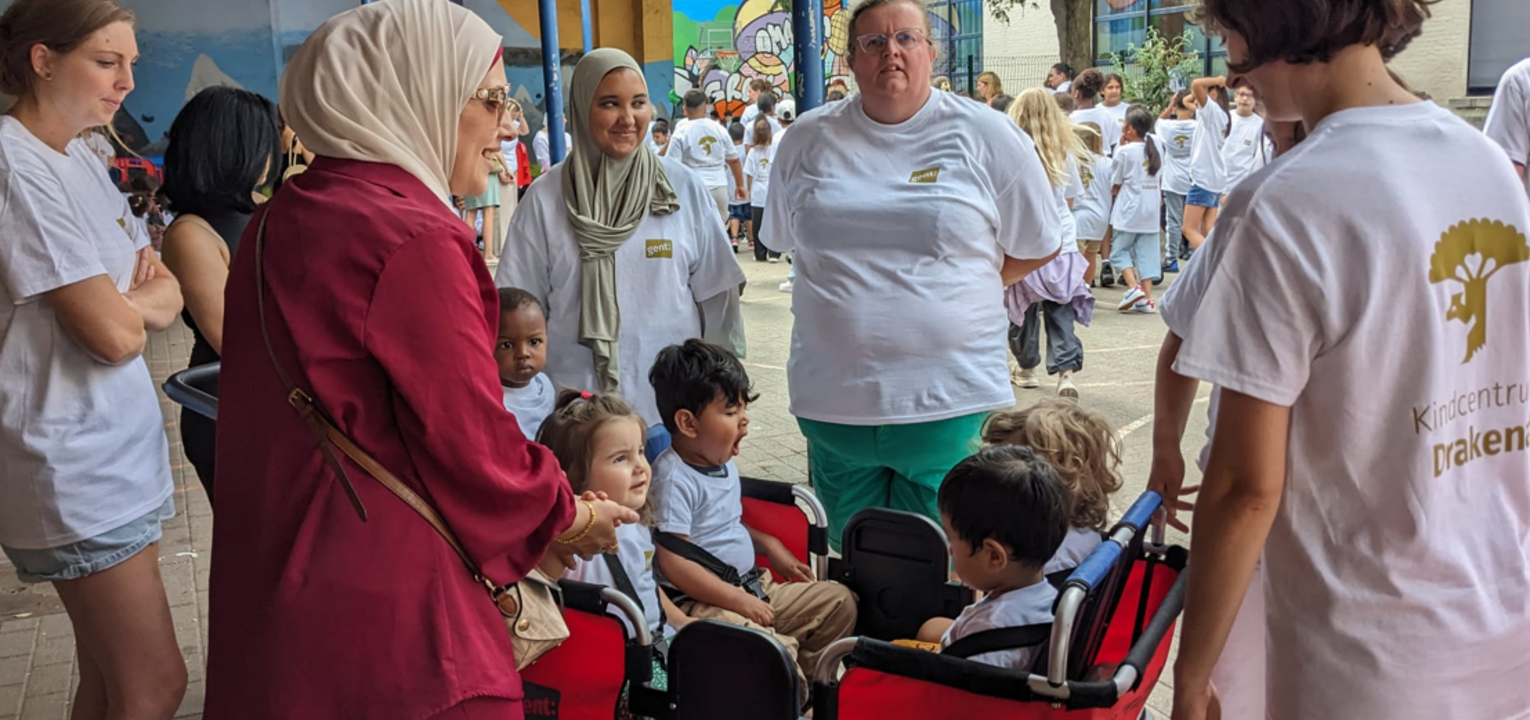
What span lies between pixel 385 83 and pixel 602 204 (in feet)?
6.51

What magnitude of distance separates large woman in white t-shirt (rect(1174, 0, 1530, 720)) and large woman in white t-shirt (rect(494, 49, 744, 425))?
91.5 inches

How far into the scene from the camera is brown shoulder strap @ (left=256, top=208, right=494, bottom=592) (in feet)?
5.59

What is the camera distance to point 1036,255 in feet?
11.5

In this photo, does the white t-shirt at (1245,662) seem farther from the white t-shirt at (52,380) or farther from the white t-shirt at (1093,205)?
the white t-shirt at (1093,205)

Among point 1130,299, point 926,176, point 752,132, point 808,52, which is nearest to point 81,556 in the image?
point 926,176

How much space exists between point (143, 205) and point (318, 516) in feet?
6.99

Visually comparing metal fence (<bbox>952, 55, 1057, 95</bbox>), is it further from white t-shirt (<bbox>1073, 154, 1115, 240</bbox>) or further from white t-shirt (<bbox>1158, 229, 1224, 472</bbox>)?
white t-shirt (<bbox>1158, 229, 1224, 472</bbox>)

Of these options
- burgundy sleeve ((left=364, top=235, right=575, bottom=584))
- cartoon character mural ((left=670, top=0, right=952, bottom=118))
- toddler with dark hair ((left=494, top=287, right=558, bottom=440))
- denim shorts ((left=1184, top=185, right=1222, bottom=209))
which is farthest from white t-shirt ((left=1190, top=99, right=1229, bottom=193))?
cartoon character mural ((left=670, top=0, right=952, bottom=118))

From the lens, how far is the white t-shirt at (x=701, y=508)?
3.10m

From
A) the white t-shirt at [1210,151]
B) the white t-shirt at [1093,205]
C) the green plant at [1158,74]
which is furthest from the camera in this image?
the green plant at [1158,74]

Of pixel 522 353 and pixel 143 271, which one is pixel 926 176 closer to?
pixel 522 353

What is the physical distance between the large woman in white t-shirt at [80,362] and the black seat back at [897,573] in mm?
1658

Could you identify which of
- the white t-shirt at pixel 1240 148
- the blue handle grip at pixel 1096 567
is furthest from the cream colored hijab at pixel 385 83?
the white t-shirt at pixel 1240 148

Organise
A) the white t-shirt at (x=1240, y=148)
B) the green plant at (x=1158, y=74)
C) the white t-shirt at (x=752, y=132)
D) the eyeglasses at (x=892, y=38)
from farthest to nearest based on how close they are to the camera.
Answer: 1. the green plant at (x=1158, y=74)
2. the white t-shirt at (x=752, y=132)
3. the white t-shirt at (x=1240, y=148)
4. the eyeglasses at (x=892, y=38)
